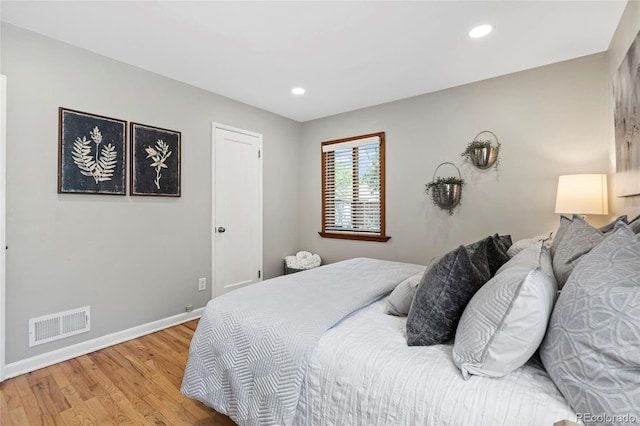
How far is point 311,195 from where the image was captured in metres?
4.54

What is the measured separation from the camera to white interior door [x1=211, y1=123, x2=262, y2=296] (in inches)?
139

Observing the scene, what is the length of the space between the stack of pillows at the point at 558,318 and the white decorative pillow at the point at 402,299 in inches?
9.4

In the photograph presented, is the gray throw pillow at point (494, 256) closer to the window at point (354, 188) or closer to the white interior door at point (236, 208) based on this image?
the window at point (354, 188)

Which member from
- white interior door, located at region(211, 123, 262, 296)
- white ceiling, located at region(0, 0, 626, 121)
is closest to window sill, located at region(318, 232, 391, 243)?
white interior door, located at region(211, 123, 262, 296)

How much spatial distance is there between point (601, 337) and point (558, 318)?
5.3 inches

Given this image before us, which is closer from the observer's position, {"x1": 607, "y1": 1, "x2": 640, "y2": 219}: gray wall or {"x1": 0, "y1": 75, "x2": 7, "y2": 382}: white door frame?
{"x1": 607, "y1": 1, "x2": 640, "y2": 219}: gray wall

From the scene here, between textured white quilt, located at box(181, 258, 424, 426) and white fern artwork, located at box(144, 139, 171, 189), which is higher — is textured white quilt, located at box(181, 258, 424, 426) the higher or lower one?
the lower one

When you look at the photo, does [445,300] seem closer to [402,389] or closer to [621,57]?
[402,389]

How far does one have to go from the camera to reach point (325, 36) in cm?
235

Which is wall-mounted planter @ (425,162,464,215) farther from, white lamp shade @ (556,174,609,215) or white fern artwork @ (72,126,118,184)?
white fern artwork @ (72,126,118,184)

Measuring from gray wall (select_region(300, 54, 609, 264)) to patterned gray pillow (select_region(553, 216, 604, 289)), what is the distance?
62.9 inches

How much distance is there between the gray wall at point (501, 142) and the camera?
269cm

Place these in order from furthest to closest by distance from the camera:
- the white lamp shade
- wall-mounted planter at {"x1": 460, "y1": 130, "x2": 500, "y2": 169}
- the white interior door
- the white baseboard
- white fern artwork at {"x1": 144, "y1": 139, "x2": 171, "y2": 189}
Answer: the white interior door < wall-mounted planter at {"x1": 460, "y1": 130, "x2": 500, "y2": 169} < white fern artwork at {"x1": 144, "y1": 139, "x2": 171, "y2": 189} < the white lamp shade < the white baseboard

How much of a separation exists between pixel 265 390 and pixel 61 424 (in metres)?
1.33
